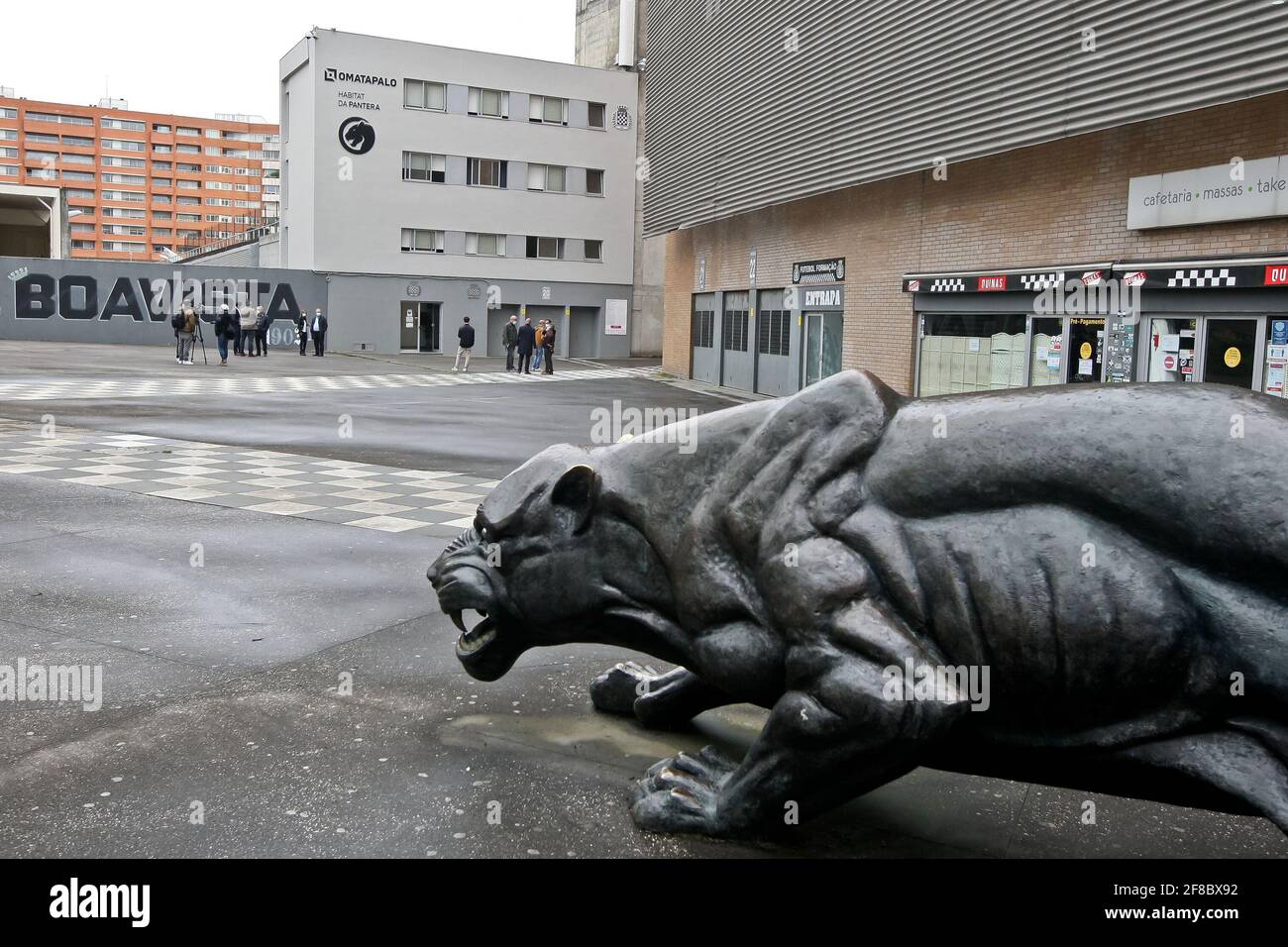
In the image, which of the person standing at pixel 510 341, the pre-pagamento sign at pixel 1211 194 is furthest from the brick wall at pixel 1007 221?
the person standing at pixel 510 341

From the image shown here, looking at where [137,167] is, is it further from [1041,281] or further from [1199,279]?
[1199,279]

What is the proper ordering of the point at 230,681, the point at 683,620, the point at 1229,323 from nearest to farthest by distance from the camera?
the point at 683,620 < the point at 230,681 < the point at 1229,323

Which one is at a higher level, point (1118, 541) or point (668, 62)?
point (668, 62)

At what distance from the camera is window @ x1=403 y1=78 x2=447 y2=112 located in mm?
45594

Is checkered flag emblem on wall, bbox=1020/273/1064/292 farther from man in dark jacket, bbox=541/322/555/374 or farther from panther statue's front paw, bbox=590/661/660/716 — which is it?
man in dark jacket, bbox=541/322/555/374

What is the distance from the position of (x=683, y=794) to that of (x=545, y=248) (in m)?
46.8

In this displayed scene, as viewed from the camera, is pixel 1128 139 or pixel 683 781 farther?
pixel 1128 139

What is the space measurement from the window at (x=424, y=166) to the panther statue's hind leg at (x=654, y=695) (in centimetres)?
4389

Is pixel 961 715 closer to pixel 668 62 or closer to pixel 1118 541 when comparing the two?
pixel 1118 541

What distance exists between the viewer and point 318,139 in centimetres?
4334

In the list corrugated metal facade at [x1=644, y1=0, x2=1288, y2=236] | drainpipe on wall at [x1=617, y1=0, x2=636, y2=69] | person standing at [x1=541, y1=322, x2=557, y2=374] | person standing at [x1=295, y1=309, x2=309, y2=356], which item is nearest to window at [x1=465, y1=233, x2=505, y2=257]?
person standing at [x1=295, y1=309, x2=309, y2=356]

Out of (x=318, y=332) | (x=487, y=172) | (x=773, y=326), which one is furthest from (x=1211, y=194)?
(x=487, y=172)
